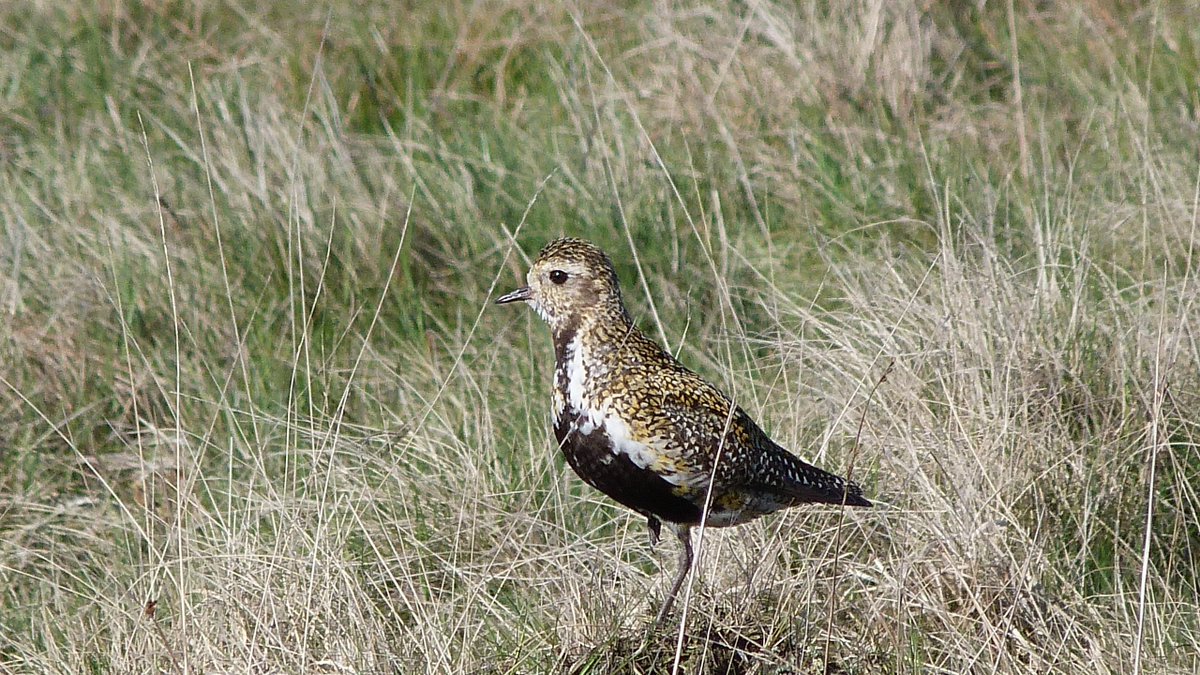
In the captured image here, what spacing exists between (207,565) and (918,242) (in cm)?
296

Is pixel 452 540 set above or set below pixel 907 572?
below

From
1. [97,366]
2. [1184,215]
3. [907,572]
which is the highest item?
[1184,215]

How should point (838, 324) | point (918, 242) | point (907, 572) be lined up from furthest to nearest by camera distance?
point (918, 242), point (838, 324), point (907, 572)

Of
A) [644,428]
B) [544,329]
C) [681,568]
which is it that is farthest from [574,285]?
[544,329]

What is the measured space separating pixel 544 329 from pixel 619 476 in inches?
79.5

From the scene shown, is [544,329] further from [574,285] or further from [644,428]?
[644,428]

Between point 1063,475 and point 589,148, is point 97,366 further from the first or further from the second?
point 1063,475

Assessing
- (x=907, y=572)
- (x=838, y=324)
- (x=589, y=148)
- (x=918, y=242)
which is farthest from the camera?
(x=589, y=148)

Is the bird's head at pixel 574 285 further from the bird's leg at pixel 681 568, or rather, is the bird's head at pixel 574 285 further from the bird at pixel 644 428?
the bird's leg at pixel 681 568

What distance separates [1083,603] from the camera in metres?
4.28

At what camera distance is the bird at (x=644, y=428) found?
3912 millimetres

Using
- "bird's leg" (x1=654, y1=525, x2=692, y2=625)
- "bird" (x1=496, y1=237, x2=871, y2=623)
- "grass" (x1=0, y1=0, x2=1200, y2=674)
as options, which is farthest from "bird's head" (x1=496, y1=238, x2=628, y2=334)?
"bird's leg" (x1=654, y1=525, x2=692, y2=625)

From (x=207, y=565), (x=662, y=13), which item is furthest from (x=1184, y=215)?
(x=207, y=565)

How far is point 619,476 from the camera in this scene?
390 cm
